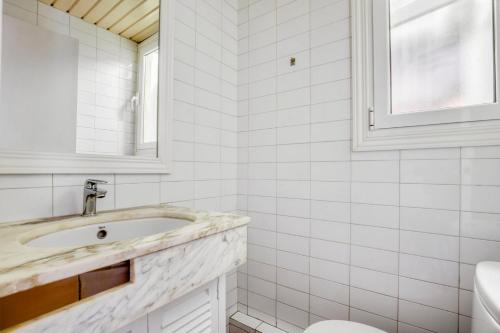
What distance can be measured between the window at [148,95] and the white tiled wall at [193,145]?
0.13m

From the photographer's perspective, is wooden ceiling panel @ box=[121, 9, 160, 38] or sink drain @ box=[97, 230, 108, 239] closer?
sink drain @ box=[97, 230, 108, 239]

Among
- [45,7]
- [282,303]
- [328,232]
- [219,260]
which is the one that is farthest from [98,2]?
[282,303]

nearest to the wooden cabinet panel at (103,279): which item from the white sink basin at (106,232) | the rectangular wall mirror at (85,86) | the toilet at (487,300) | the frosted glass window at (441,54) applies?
the white sink basin at (106,232)

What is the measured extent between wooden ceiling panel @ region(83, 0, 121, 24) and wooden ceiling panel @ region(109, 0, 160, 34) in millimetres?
55

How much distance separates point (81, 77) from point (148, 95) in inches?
11.2

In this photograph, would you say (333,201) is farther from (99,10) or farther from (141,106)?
(99,10)

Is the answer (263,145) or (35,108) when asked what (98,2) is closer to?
(35,108)

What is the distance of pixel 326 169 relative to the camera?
55.4 inches

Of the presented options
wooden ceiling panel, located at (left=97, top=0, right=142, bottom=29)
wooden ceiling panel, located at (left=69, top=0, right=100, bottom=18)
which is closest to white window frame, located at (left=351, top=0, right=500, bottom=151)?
wooden ceiling panel, located at (left=97, top=0, right=142, bottom=29)

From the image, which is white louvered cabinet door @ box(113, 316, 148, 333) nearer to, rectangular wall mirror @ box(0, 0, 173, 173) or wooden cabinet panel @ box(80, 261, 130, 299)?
wooden cabinet panel @ box(80, 261, 130, 299)

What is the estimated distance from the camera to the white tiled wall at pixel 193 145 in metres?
0.91

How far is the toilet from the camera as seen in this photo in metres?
0.62

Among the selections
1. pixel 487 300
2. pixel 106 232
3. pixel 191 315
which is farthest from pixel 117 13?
pixel 487 300

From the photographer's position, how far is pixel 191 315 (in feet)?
2.68
